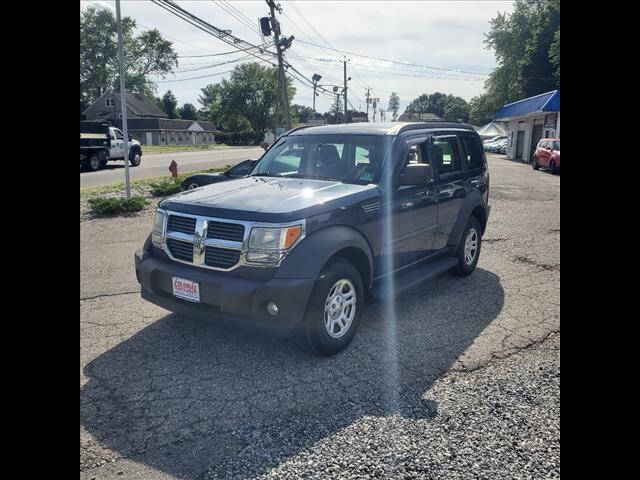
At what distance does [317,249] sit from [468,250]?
332cm

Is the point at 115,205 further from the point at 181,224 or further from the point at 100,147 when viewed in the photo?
the point at 100,147

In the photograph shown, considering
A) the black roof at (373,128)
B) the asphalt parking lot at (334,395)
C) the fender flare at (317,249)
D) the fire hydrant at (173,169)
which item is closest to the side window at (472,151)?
the black roof at (373,128)

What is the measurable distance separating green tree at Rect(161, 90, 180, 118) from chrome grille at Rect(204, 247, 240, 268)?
10768cm

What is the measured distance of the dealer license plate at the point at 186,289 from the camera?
12.5ft

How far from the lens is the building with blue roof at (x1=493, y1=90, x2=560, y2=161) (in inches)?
1146

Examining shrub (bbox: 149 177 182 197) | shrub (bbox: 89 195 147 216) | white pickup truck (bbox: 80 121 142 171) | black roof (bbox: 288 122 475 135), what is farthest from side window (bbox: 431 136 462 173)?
white pickup truck (bbox: 80 121 142 171)

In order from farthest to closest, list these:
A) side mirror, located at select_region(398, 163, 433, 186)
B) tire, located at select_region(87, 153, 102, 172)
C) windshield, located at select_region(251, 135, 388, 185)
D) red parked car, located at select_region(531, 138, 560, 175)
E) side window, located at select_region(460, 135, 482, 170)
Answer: tire, located at select_region(87, 153, 102, 172), red parked car, located at select_region(531, 138, 560, 175), side window, located at select_region(460, 135, 482, 170), windshield, located at select_region(251, 135, 388, 185), side mirror, located at select_region(398, 163, 433, 186)

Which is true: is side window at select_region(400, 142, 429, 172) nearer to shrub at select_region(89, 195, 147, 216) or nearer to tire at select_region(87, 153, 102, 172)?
shrub at select_region(89, 195, 147, 216)

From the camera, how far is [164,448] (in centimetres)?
287

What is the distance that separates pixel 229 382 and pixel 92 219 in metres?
8.22

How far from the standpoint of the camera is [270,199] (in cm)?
405

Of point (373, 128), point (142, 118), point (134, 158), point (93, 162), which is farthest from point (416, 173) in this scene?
point (142, 118)

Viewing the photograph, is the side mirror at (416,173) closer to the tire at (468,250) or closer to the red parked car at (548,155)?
the tire at (468,250)
